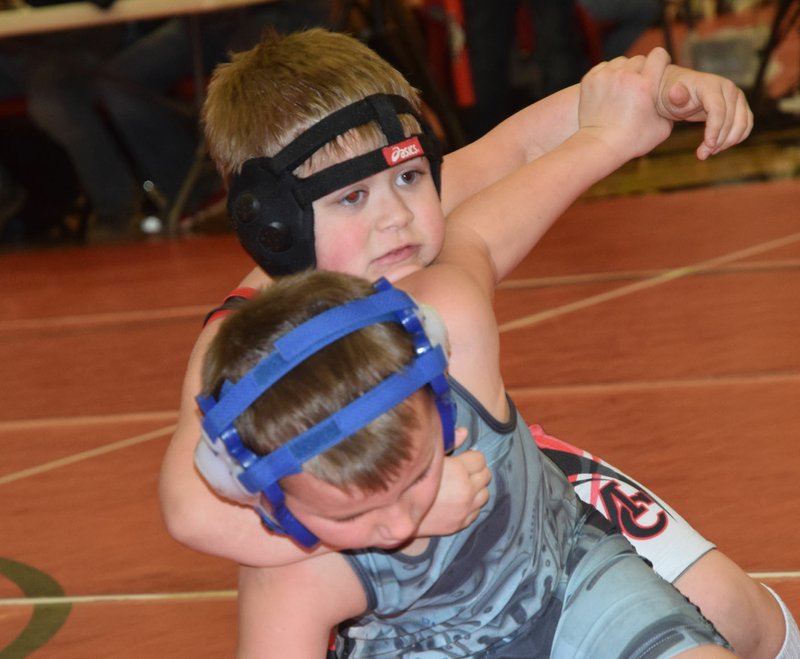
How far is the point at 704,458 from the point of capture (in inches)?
97.9

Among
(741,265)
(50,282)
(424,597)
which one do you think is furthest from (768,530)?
(50,282)

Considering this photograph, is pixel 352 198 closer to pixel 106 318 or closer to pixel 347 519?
pixel 347 519

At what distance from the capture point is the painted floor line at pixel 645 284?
148 inches

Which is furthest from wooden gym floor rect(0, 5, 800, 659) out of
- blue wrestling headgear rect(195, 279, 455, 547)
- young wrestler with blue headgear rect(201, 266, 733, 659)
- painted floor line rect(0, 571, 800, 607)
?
blue wrestling headgear rect(195, 279, 455, 547)

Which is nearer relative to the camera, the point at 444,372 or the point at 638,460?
the point at 444,372

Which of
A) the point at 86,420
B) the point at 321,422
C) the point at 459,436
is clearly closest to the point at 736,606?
the point at 459,436

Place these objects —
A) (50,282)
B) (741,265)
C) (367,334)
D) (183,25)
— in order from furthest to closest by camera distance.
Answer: (183,25)
(50,282)
(741,265)
(367,334)

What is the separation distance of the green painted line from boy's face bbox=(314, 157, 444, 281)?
0.80 metres

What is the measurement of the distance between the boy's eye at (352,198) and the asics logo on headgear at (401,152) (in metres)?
0.06

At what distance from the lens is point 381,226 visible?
172 cm

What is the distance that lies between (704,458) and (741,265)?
1640 mm

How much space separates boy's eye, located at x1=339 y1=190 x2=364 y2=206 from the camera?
1752 millimetres

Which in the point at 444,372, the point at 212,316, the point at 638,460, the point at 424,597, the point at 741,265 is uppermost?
the point at 444,372

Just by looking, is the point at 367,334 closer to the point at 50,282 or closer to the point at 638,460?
the point at 638,460
